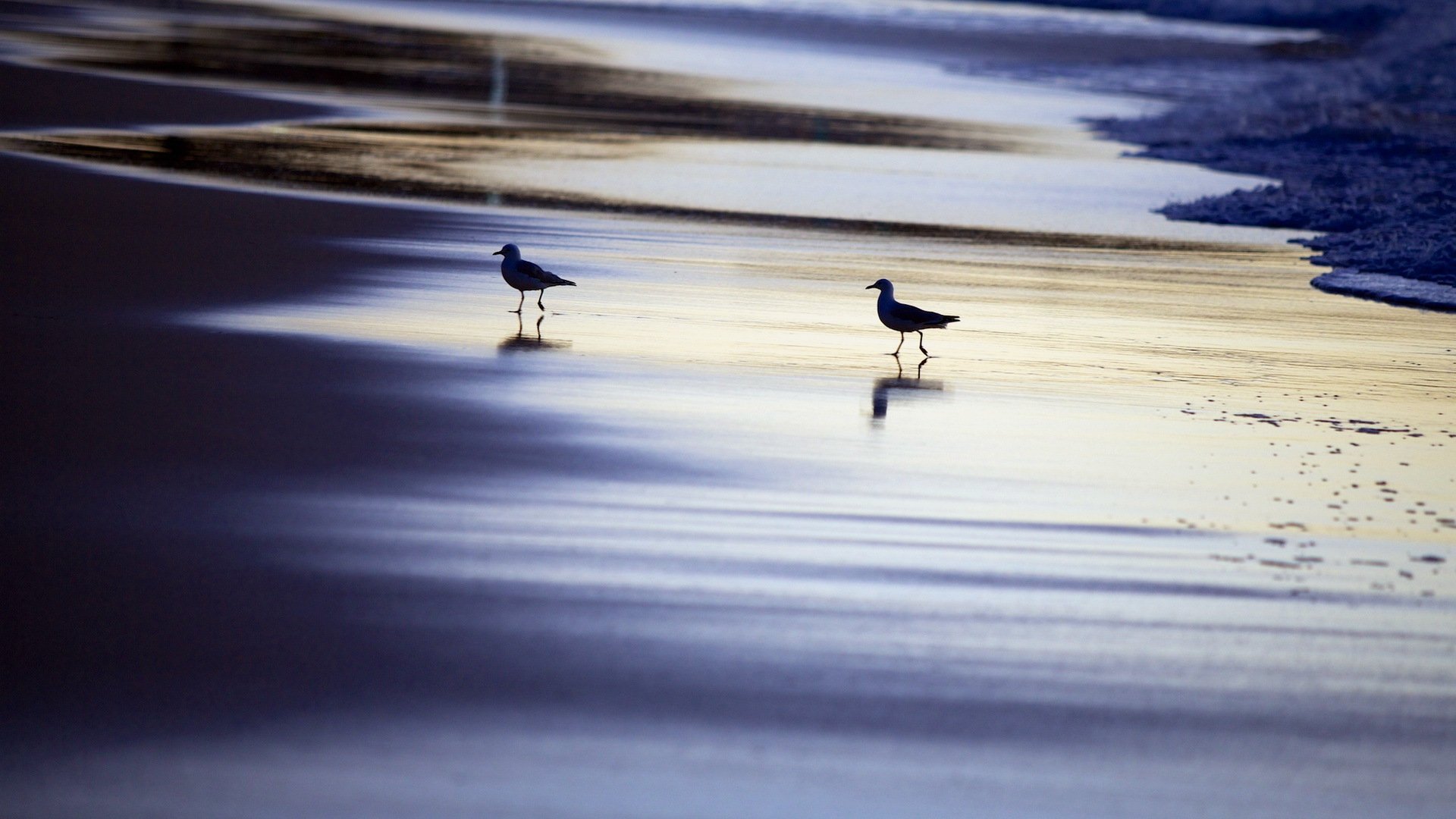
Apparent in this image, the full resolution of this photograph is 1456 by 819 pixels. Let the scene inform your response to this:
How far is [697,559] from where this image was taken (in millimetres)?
5762

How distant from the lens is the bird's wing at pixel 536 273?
10508mm

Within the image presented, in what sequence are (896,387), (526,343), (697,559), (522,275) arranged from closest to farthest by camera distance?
(697,559) → (896,387) → (526,343) → (522,275)

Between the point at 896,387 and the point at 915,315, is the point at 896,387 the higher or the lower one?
the lower one

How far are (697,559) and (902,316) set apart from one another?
4.22 metres

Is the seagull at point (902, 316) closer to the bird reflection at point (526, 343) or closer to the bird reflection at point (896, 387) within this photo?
the bird reflection at point (896, 387)

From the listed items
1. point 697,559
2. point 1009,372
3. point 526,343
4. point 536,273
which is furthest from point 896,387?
point 697,559

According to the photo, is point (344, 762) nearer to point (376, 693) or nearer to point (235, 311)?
point (376, 693)

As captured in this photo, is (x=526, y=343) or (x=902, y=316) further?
(x=902, y=316)

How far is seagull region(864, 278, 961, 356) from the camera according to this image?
9.70 m

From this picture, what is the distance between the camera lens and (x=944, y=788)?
4258mm

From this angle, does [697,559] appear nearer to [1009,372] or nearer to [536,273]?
[1009,372]

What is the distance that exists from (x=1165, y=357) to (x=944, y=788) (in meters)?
6.28

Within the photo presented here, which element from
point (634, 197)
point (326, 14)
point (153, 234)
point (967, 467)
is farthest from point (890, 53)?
point (967, 467)

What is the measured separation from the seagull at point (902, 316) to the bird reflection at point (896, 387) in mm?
367
